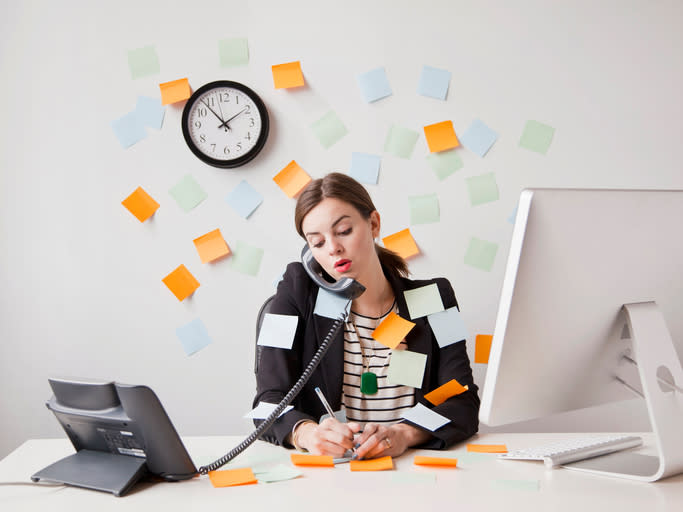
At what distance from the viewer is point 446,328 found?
1.73 m

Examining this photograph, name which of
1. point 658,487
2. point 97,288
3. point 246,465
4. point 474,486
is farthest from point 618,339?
point 97,288

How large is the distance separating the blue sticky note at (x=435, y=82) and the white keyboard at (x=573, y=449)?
136 centimetres

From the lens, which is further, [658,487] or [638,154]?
[638,154]

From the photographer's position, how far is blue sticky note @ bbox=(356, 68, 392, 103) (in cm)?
227

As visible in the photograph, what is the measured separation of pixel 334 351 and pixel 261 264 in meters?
0.76

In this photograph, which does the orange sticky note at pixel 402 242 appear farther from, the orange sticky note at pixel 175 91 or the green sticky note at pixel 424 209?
the orange sticky note at pixel 175 91

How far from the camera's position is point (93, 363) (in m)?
2.35

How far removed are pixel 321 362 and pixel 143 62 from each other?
54.9 inches

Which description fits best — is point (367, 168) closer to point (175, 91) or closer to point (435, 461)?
point (175, 91)

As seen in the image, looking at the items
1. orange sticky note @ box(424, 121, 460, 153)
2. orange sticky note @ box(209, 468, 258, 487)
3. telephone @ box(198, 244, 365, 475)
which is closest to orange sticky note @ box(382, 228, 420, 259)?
orange sticky note @ box(424, 121, 460, 153)

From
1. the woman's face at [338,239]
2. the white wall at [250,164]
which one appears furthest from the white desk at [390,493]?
the white wall at [250,164]

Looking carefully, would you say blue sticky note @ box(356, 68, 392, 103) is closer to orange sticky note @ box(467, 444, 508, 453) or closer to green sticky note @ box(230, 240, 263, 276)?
green sticky note @ box(230, 240, 263, 276)

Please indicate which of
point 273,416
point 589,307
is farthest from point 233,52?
point 589,307

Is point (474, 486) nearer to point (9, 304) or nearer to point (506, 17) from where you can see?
point (506, 17)
